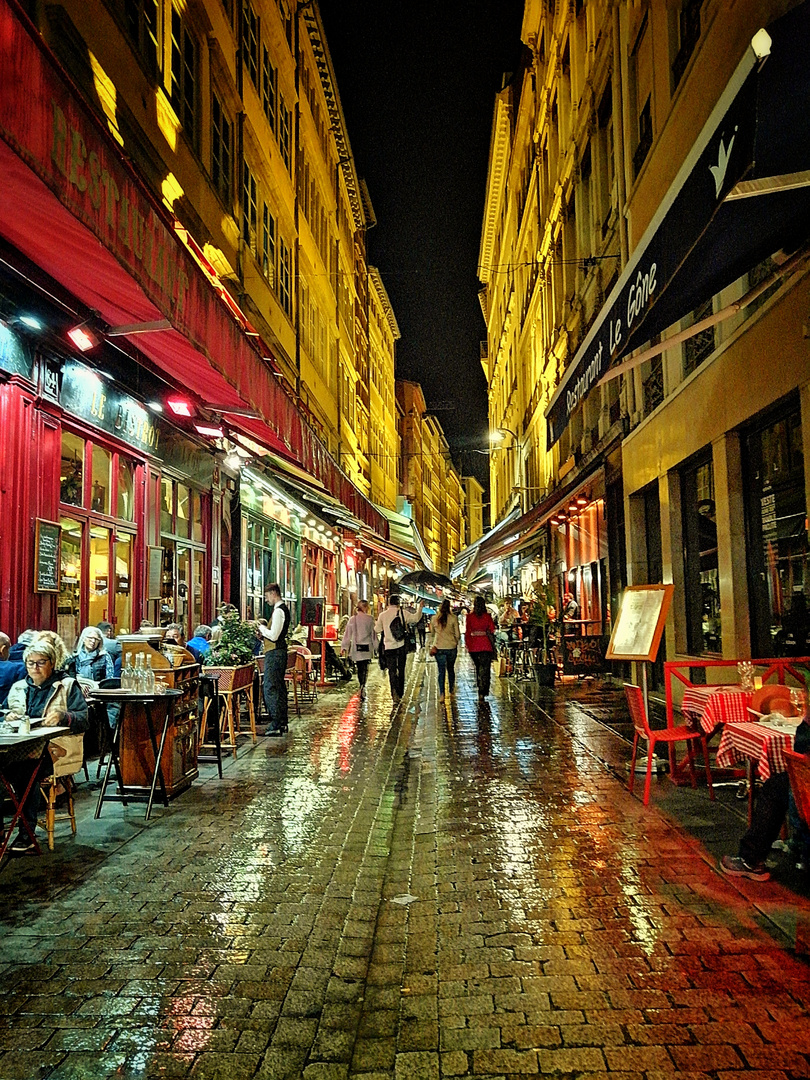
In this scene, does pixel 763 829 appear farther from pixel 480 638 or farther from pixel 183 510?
pixel 183 510

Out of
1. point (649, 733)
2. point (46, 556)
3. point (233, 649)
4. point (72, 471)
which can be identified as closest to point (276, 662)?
point (233, 649)

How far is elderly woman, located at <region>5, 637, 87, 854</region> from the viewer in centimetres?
598

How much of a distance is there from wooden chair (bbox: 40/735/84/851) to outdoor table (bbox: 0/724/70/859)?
0.21m

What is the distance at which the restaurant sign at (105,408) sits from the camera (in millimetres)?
9438

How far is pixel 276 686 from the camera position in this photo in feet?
37.4

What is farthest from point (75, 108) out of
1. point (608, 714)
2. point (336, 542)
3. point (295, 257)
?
point (336, 542)

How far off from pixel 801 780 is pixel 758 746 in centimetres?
137

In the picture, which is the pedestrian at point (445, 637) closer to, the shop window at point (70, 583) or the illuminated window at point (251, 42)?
the shop window at point (70, 583)

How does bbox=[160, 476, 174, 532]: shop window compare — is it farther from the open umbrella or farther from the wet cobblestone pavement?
the open umbrella

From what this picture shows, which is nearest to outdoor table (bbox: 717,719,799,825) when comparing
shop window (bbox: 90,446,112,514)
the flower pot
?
the flower pot

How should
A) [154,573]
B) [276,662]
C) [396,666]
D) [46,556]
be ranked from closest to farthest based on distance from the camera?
[46,556] → [276,662] → [154,573] → [396,666]

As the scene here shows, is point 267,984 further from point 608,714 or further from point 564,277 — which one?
point 564,277

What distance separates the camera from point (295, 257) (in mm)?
24703

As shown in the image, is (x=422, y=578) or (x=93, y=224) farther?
(x=422, y=578)
